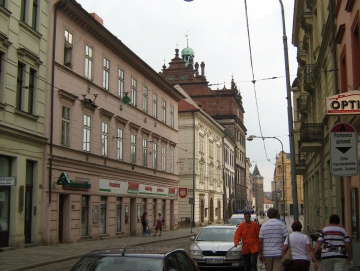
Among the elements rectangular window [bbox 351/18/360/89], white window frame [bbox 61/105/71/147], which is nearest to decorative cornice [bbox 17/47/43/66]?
white window frame [bbox 61/105/71/147]

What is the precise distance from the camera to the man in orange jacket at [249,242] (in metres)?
13.6

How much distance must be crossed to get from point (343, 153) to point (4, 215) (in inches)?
635

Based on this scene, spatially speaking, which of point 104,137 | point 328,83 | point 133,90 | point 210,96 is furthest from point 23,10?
point 210,96

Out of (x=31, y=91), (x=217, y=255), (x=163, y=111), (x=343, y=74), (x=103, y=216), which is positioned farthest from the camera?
(x=163, y=111)

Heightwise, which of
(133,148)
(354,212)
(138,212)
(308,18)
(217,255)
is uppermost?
(308,18)

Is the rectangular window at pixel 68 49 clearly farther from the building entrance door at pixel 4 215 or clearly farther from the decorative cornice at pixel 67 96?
the building entrance door at pixel 4 215

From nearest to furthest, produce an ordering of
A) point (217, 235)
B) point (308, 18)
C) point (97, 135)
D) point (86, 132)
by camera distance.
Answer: point (217, 235), point (308, 18), point (86, 132), point (97, 135)

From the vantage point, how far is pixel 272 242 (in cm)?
1138

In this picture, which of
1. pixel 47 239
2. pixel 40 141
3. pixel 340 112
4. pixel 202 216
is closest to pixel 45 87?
pixel 40 141

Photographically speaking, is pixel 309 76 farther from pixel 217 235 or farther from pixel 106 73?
pixel 217 235

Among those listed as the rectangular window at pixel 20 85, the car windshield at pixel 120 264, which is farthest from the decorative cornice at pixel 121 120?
the car windshield at pixel 120 264

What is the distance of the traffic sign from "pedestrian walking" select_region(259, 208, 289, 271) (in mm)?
2434

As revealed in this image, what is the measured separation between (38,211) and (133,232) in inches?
522

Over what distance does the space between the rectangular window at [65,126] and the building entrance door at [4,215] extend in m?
5.25
